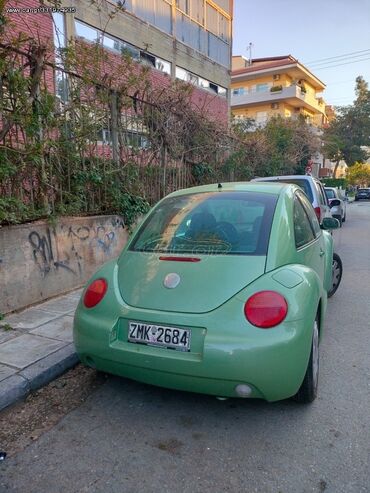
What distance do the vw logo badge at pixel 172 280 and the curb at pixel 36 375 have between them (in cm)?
141

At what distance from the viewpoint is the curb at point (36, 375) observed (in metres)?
2.81

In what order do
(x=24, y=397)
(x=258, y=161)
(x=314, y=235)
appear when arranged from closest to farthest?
(x=24, y=397)
(x=314, y=235)
(x=258, y=161)

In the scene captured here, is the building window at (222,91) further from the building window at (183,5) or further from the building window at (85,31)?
the building window at (85,31)

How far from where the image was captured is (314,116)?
151ft

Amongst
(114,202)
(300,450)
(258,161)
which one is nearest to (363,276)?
(114,202)

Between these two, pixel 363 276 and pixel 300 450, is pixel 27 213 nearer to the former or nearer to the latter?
pixel 300 450

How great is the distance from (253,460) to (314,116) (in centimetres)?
4954

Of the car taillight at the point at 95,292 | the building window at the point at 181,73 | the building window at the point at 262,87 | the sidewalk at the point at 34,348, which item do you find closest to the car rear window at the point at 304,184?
the sidewalk at the point at 34,348

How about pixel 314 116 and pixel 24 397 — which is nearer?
pixel 24 397

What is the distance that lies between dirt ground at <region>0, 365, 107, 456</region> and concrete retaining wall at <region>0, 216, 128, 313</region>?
1.55 m

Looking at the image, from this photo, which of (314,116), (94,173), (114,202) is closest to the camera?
(94,173)

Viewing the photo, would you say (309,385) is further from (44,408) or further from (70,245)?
(70,245)

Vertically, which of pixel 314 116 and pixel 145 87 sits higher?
pixel 314 116

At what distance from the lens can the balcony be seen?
119 ft
